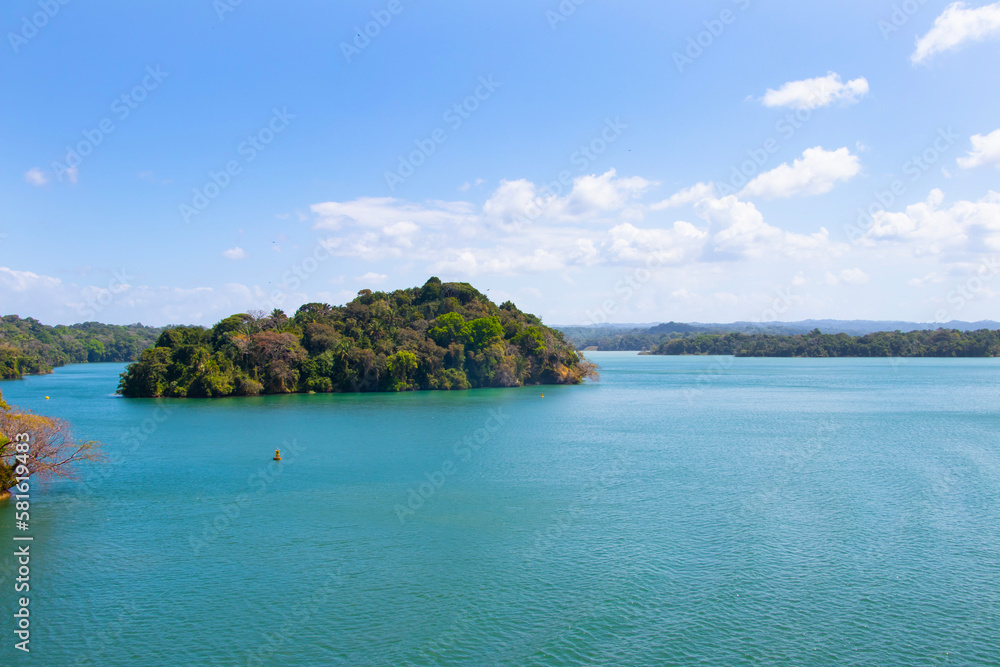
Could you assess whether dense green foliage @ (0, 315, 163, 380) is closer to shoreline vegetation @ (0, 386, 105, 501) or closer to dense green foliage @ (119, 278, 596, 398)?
dense green foliage @ (119, 278, 596, 398)

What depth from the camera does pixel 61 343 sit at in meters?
158

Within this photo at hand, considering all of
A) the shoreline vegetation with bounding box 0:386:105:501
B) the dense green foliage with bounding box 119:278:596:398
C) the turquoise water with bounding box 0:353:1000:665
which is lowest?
the turquoise water with bounding box 0:353:1000:665

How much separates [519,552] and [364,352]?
53.9 m

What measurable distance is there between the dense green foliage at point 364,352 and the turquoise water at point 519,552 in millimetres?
27976

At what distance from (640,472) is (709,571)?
12.1 metres

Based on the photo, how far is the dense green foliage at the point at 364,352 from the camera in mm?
66375

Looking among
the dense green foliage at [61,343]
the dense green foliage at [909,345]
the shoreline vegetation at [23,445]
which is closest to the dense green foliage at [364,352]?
the shoreline vegetation at [23,445]

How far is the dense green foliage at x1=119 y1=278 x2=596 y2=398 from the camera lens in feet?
218

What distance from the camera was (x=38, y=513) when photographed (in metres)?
22.7

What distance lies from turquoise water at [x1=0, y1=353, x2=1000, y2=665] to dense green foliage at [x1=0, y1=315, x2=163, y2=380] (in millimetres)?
101277

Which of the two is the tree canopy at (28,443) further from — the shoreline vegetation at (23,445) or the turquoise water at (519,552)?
the turquoise water at (519,552)

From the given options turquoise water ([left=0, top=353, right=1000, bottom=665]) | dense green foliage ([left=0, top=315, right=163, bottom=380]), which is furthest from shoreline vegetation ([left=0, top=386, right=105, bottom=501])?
dense green foliage ([left=0, top=315, right=163, bottom=380])

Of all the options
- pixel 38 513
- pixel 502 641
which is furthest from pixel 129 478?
pixel 502 641

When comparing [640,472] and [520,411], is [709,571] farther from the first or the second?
[520,411]
